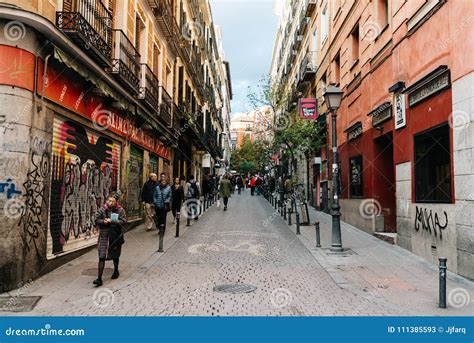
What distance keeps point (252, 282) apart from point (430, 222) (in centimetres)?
424

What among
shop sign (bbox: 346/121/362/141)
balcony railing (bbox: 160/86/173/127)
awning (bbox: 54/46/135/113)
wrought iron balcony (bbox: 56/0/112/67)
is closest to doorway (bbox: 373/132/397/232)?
shop sign (bbox: 346/121/362/141)

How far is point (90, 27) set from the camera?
29.6 feet

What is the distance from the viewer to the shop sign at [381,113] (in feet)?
37.7

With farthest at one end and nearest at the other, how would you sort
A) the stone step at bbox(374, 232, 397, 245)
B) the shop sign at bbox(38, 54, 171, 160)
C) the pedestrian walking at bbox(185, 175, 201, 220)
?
1. the pedestrian walking at bbox(185, 175, 201, 220)
2. the stone step at bbox(374, 232, 397, 245)
3. the shop sign at bbox(38, 54, 171, 160)

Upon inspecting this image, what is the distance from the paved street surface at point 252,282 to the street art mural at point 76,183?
1.92 ft

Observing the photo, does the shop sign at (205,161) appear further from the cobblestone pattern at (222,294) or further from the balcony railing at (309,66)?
the cobblestone pattern at (222,294)

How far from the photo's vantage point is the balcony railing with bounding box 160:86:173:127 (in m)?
16.9

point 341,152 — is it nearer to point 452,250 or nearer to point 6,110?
point 452,250

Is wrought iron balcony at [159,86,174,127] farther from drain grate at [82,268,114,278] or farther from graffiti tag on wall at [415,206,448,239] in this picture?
graffiti tag on wall at [415,206,448,239]

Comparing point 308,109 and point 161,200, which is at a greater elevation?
point 308,109

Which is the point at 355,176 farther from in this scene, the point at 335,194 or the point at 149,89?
the point at 149,89

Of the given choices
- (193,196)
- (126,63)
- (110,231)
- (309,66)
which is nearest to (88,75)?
(110,231)

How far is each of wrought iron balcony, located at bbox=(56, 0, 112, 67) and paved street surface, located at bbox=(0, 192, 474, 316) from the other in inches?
176

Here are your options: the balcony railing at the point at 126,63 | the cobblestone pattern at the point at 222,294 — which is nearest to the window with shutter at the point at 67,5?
the balcony railing at the point at 126,63
